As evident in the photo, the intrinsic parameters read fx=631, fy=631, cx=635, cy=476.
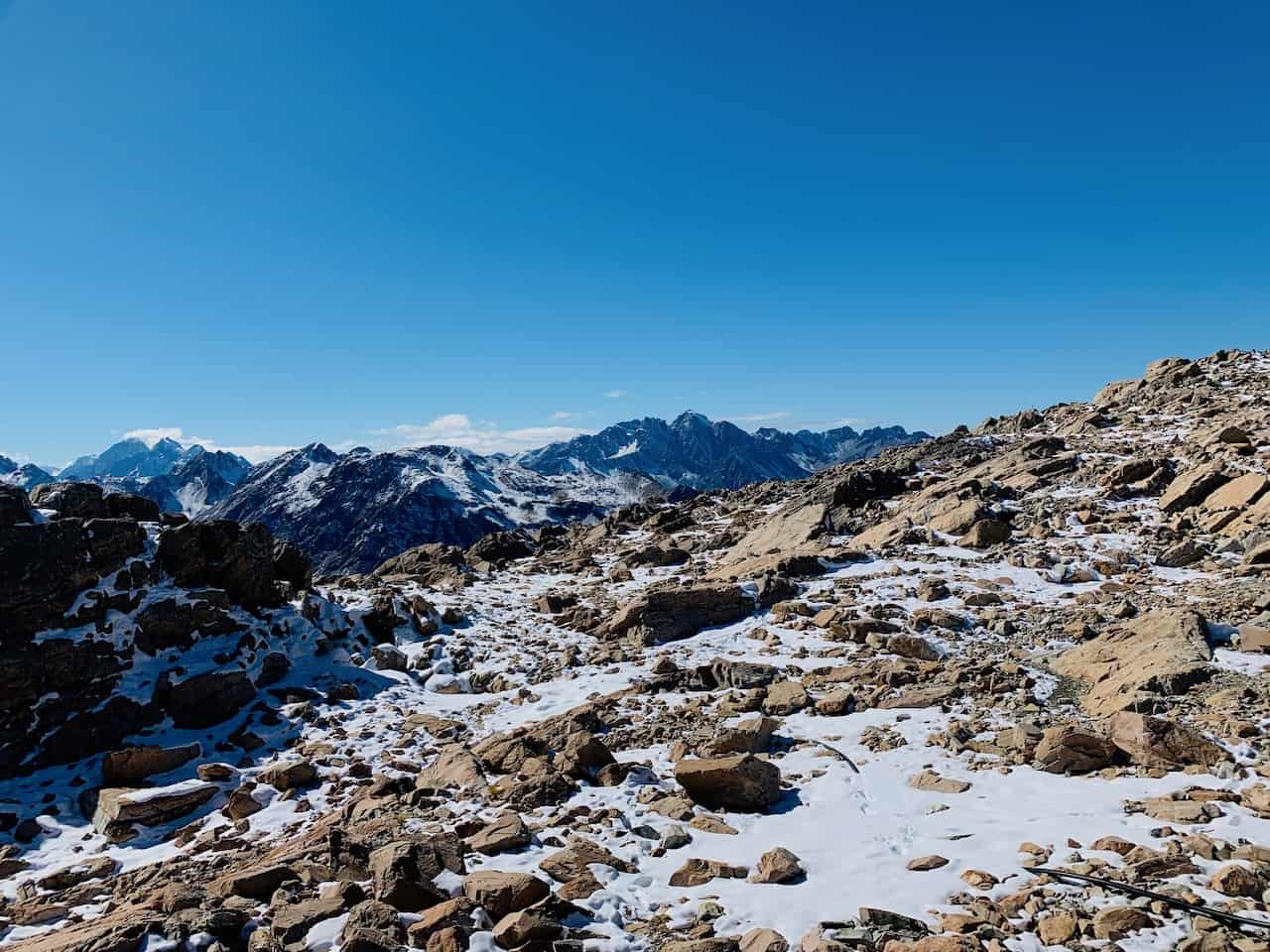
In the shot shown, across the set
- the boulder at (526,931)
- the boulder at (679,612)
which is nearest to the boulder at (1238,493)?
the boulder at (679,612)

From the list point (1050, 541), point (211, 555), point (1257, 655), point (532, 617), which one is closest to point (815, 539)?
point (1050, 541)

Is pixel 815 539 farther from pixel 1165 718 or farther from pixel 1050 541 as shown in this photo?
pixel 1165 718

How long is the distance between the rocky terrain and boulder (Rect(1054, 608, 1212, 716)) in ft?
0.31

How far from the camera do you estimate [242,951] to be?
27.9 ft

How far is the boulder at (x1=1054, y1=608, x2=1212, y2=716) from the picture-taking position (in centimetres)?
1403

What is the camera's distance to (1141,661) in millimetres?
15188

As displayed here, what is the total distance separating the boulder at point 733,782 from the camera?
491 inches

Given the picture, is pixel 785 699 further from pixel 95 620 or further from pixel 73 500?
pixel 73 500

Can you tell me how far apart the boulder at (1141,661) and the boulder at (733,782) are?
793cm

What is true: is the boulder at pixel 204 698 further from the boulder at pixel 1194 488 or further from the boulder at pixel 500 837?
the boulder at pixel 1194 488

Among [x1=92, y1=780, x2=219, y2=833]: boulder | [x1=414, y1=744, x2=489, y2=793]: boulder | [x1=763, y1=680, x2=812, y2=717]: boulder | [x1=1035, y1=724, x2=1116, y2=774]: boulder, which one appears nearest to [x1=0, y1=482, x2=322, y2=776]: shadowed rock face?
[x1=92, y1=780, x2=219, y2=833]: boulder

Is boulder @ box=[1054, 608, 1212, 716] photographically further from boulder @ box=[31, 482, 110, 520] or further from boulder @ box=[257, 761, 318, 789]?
boulder @ box=[31, 482, 110, 520]

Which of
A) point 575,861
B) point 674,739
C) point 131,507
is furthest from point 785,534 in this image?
point 131,507

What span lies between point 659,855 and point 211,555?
21.3 m
